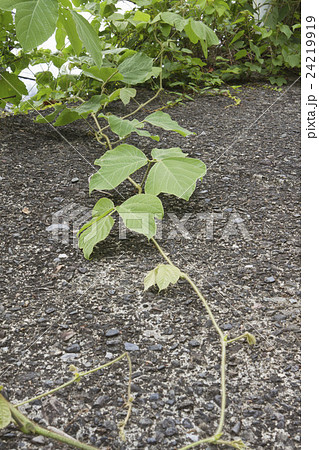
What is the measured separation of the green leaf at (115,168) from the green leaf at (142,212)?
0.33 ft

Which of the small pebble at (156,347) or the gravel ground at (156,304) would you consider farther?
the small pebble at (156,347)

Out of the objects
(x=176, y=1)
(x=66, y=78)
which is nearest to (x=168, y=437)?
(x=66, y=78)

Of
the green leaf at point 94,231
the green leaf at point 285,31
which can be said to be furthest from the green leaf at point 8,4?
the green leaf at point 285,31

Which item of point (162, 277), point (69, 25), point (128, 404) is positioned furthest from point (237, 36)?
point (128, 404)

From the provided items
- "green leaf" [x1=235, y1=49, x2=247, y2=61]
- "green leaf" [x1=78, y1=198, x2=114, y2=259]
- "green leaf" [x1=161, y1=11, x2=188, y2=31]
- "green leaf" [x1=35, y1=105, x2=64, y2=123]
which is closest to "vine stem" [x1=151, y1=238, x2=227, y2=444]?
"green leaf" [x1=78, y1=198, x2=114, y2=259]

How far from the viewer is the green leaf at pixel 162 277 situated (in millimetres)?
915

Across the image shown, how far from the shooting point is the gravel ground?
0.68 metres

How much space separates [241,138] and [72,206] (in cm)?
80

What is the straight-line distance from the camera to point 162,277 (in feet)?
3.02

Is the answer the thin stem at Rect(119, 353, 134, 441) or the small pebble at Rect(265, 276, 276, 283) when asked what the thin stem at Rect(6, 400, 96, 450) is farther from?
the small pebble at Rect(265, 276, 276, 283)

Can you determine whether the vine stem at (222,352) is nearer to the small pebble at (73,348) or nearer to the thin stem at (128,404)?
the thin stem at (128,404)

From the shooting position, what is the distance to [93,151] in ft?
5.21

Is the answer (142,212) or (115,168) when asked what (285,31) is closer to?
(115,168)

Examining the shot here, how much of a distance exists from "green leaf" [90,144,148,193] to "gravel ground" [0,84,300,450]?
0.15 meters
